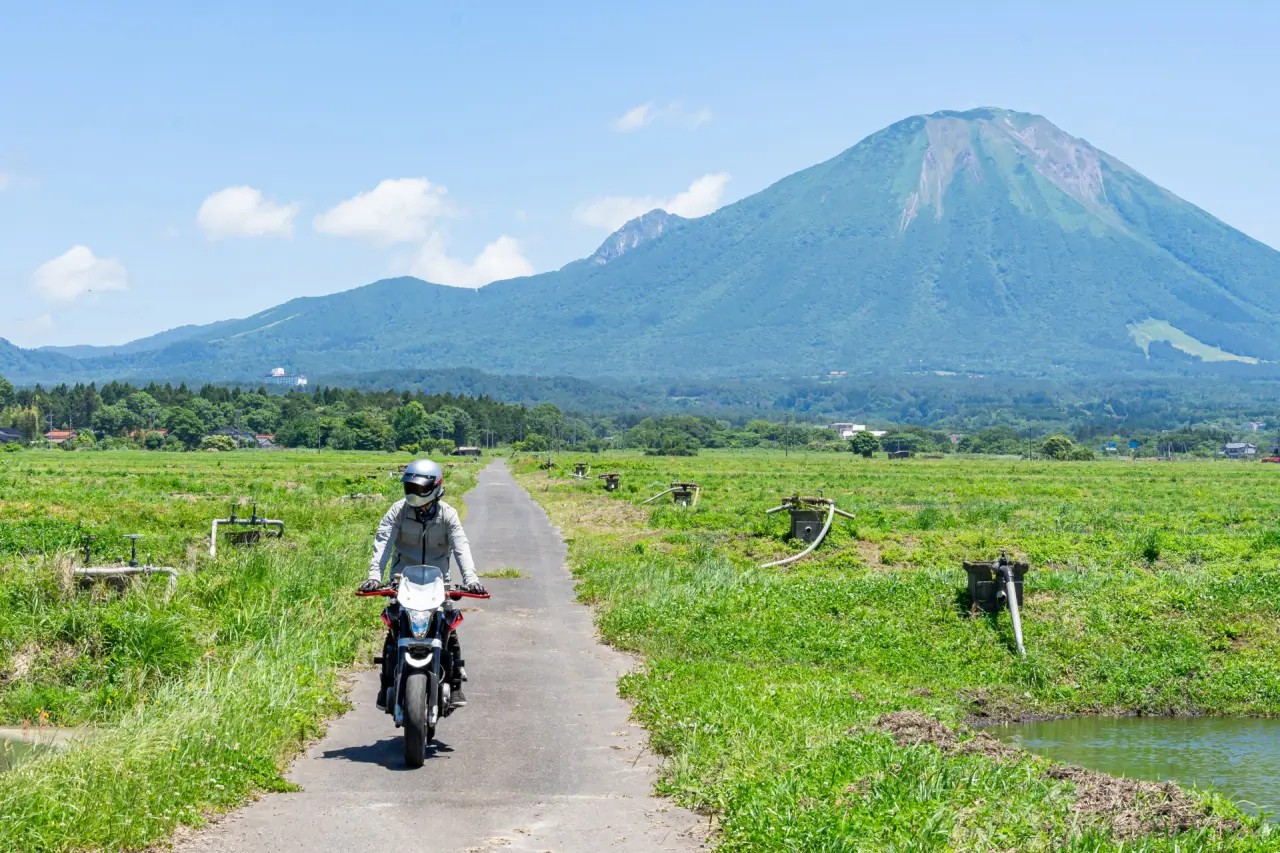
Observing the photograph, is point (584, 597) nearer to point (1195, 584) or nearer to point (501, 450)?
point (1195, 584)

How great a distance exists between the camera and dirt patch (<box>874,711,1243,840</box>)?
7.77 m

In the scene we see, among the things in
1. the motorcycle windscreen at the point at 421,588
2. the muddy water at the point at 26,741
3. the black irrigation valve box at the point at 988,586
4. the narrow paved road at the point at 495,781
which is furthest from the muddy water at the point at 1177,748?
the muddy water at the point at 26,741

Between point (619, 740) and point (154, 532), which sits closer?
point (619, 740)

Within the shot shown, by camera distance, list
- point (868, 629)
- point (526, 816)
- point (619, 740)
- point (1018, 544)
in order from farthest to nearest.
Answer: point (1018, 544), point (868, 629), point (619, 740), point (526, 816)

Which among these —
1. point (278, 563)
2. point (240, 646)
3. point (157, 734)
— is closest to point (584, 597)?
point (278, 563)

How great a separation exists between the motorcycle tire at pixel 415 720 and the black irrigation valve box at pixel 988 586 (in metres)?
8.67

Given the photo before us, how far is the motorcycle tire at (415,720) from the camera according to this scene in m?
8.73

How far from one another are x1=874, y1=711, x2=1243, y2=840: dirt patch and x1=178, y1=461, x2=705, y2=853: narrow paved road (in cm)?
210

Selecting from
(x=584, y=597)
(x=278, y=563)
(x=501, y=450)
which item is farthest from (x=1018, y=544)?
(x=501, y=450)

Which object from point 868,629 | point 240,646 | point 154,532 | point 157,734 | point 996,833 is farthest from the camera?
point 154,532

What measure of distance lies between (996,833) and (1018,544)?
17.0 metres

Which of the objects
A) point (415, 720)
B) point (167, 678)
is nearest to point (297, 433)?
point (167, 678)

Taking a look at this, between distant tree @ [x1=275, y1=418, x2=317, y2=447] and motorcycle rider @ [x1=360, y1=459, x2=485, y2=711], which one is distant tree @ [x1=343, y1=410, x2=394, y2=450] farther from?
motorcycle rider @ [x1=360, y1=459, x2=485, y2=711]

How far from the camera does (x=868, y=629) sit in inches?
593
